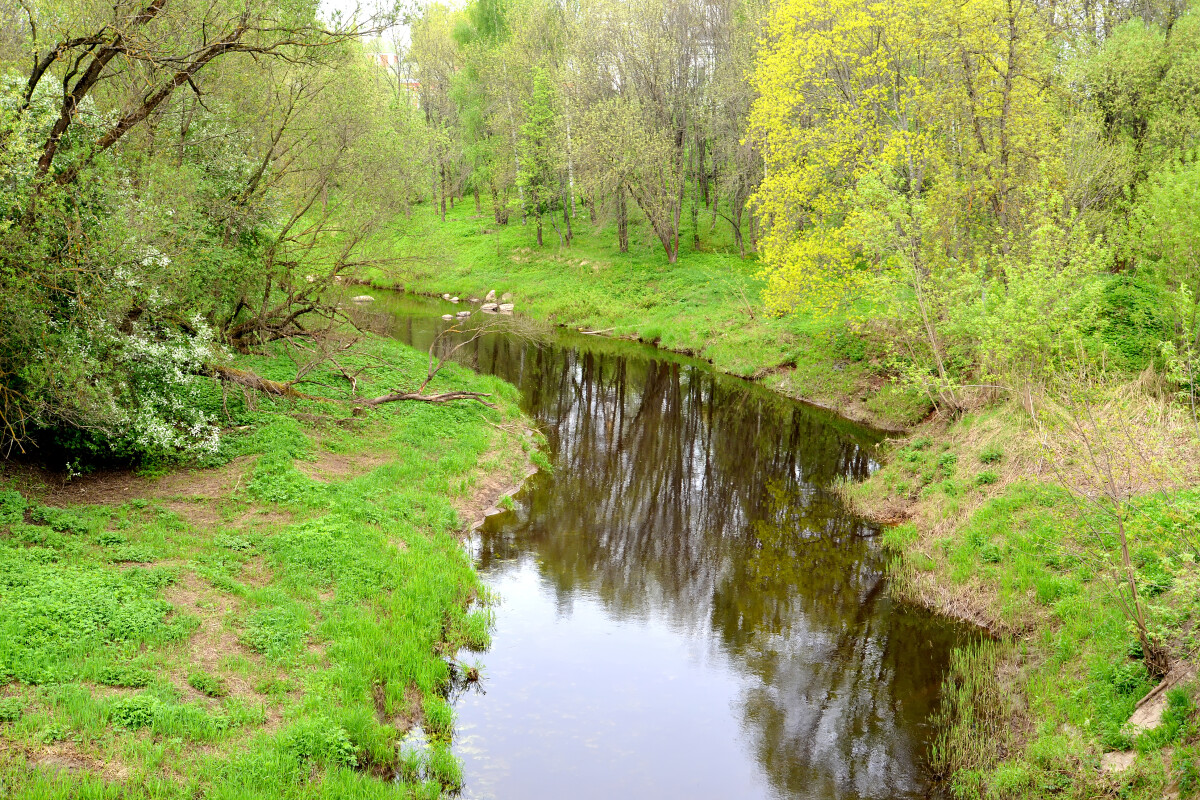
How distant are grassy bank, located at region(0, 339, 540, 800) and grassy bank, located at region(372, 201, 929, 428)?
38.0ft

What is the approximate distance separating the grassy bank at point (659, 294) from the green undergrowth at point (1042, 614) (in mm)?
8324

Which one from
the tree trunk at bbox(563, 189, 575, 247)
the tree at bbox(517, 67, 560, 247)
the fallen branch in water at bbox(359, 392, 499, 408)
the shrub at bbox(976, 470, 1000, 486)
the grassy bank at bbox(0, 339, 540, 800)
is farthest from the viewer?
the tree trunk at bbox(563, 189, 575, 247)

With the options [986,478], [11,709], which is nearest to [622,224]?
[986,478]

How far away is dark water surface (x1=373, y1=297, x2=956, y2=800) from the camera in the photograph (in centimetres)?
995

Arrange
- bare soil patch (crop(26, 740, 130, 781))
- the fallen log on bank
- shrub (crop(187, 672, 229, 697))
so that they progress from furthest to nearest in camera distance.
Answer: the fallen log on bank, shrub (crop(187, 672, 229, 697)), bare soil patch (crop(26, 740, 130, 781))

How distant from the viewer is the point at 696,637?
13141 mm

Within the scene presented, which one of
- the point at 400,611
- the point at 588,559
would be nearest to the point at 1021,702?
the point at 588,559

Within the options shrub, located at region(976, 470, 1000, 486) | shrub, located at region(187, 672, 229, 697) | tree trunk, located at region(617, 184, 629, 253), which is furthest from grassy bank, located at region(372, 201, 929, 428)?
shrub, located at region(187, 672, 229, 697)

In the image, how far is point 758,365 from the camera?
102 feet

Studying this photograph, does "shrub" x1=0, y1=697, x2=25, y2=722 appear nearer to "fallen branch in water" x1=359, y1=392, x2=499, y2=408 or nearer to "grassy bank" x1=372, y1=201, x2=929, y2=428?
"fallen branch in water" x1=359, y1=392, x2=499, y2=408

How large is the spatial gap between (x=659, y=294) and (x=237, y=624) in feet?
108

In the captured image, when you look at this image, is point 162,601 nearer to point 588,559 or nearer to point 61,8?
point 588,559

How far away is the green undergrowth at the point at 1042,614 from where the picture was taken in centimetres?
847

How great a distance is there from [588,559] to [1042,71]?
19776 mm
